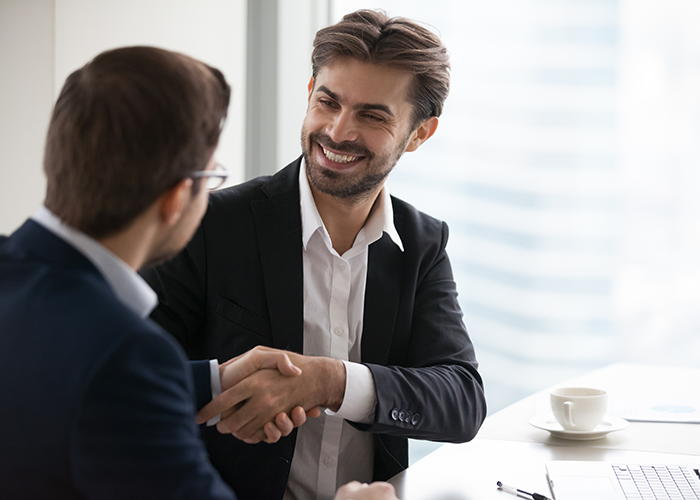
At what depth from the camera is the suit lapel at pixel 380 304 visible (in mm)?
1642

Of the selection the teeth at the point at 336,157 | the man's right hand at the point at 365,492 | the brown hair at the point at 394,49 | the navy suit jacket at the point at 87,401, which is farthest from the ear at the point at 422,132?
the navy suit jacket at the point at 87,401

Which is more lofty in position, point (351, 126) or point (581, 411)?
point (351, 126)

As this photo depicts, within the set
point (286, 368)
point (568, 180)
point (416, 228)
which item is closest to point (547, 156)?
point (568, 180)

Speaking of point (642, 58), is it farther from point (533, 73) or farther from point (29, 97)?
point (29, 97)

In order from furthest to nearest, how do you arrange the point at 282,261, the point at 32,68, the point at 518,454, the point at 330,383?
the point at 32,68
the point at 282,261
the point at 518,454
the point at 330,383

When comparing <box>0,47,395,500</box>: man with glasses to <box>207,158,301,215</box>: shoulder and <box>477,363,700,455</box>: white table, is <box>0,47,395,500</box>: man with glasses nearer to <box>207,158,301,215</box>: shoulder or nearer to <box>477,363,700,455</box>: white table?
<box>207,158,301,215</box>: shoulder

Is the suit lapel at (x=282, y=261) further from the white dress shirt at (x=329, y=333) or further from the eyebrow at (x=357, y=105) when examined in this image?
the eyebrow at (x=357, y=105)

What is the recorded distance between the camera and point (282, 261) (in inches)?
62.7

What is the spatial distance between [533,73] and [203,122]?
8.37ft

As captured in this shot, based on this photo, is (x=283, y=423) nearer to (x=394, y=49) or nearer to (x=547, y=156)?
(x=394, y=49)

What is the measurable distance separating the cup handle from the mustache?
29.2 inches

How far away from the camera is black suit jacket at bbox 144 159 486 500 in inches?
58.3

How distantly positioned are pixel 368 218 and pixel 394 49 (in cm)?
42

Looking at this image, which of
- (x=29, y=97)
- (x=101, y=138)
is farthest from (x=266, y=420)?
(x=29, y=97)
